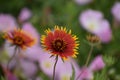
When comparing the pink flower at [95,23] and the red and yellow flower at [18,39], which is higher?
the pink flower at [95,23]

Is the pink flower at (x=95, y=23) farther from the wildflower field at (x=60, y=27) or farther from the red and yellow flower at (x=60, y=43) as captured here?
the red and yellow flower at (x=60, y=43)

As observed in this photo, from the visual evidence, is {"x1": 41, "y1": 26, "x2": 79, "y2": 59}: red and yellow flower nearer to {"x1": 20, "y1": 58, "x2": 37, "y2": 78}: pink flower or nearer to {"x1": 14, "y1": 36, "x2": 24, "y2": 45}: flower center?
{"x1": 14, "y1": 36, "x2": 24, "y2": 45}: flower center

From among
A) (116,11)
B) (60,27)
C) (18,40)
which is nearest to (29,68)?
(60,27)

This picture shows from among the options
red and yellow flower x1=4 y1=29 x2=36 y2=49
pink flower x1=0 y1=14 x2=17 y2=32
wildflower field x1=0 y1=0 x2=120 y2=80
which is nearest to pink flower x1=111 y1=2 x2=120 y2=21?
wildflower field x1=0 y1=0 x2=120 y2=80

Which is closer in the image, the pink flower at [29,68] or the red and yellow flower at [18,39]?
the red and yellow flower at [18,39]

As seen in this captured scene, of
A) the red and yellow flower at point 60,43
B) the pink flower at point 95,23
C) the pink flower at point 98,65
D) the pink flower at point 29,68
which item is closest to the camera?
the red and yellow flower at point 60,43

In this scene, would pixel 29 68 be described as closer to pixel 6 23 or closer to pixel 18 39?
pixel 6 23

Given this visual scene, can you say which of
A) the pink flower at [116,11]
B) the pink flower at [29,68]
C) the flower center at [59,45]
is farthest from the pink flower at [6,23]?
the flower center at [59,45]
